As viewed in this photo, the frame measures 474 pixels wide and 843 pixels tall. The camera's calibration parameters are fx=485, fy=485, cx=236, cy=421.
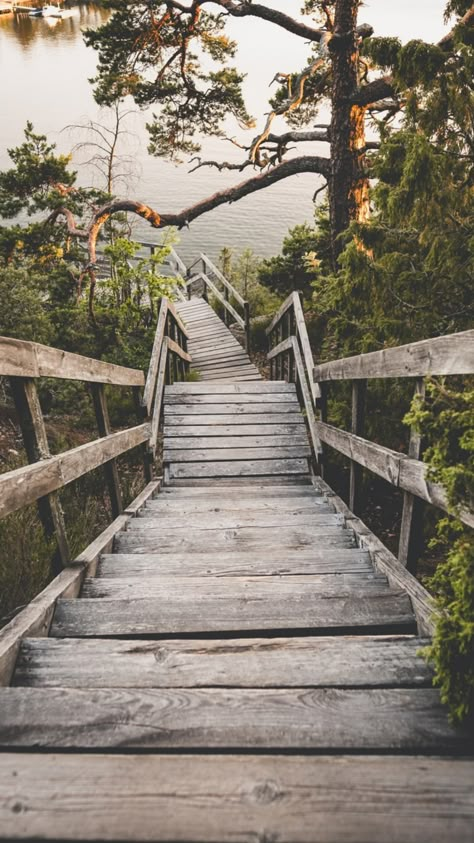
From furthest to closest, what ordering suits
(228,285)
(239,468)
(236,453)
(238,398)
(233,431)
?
(228,285), (238,398), (233,431), (236,453), (239,468)

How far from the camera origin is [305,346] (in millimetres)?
5012

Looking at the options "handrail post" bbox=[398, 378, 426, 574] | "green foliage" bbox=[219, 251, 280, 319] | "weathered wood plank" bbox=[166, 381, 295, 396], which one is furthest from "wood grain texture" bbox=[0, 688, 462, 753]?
"green foliage" bbox=[219, 251, 280, 319]

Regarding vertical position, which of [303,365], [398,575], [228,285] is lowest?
[398,575]

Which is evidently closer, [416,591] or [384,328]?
[416,591]

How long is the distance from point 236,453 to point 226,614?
3188 mm

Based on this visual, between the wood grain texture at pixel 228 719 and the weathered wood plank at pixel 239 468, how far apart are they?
347 centimetres

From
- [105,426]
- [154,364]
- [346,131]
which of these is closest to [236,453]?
[154,364]

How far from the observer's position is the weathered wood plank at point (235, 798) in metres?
0.87

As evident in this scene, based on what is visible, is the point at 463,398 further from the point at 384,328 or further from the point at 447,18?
the point at 447,18

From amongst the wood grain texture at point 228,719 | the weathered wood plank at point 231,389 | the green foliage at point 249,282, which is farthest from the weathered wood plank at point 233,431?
the green foliage at point 249,282

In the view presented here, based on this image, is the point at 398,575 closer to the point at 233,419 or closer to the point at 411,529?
the point at 411,529

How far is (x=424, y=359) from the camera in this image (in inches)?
71.4

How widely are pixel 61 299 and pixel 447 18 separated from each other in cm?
857

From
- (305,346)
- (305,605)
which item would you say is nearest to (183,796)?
(305,605)
